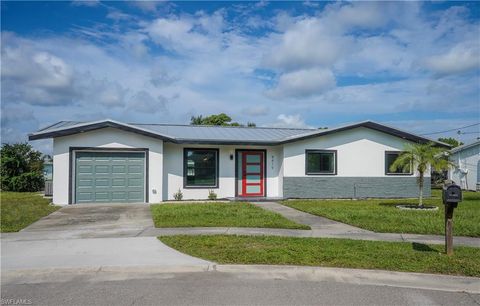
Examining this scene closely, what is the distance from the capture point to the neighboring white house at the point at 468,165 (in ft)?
93.9

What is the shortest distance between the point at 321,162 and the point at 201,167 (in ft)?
18.8

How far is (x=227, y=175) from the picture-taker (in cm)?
1991

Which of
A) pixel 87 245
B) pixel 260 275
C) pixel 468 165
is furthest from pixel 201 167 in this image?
pixel 468 165

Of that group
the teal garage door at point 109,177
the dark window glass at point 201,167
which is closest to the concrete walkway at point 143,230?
the teal garage door at point 109,177

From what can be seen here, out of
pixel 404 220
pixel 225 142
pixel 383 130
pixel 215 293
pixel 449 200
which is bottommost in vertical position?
pixel 215 293

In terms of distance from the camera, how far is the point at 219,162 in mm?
19812

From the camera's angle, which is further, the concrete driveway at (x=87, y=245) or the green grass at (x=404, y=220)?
the green grass at (x=404, y=220)

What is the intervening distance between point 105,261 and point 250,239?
10.4 feet

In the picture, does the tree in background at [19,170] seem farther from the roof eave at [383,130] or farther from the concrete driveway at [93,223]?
the roof eave at [383,130]

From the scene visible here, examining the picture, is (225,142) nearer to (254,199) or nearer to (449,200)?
(254,199)

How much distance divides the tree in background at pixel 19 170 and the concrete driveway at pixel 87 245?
50.8ft

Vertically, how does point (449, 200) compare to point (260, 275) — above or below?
above

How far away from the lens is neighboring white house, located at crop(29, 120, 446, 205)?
57.6 feet

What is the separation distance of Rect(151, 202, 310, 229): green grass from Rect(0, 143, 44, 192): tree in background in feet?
51.1
